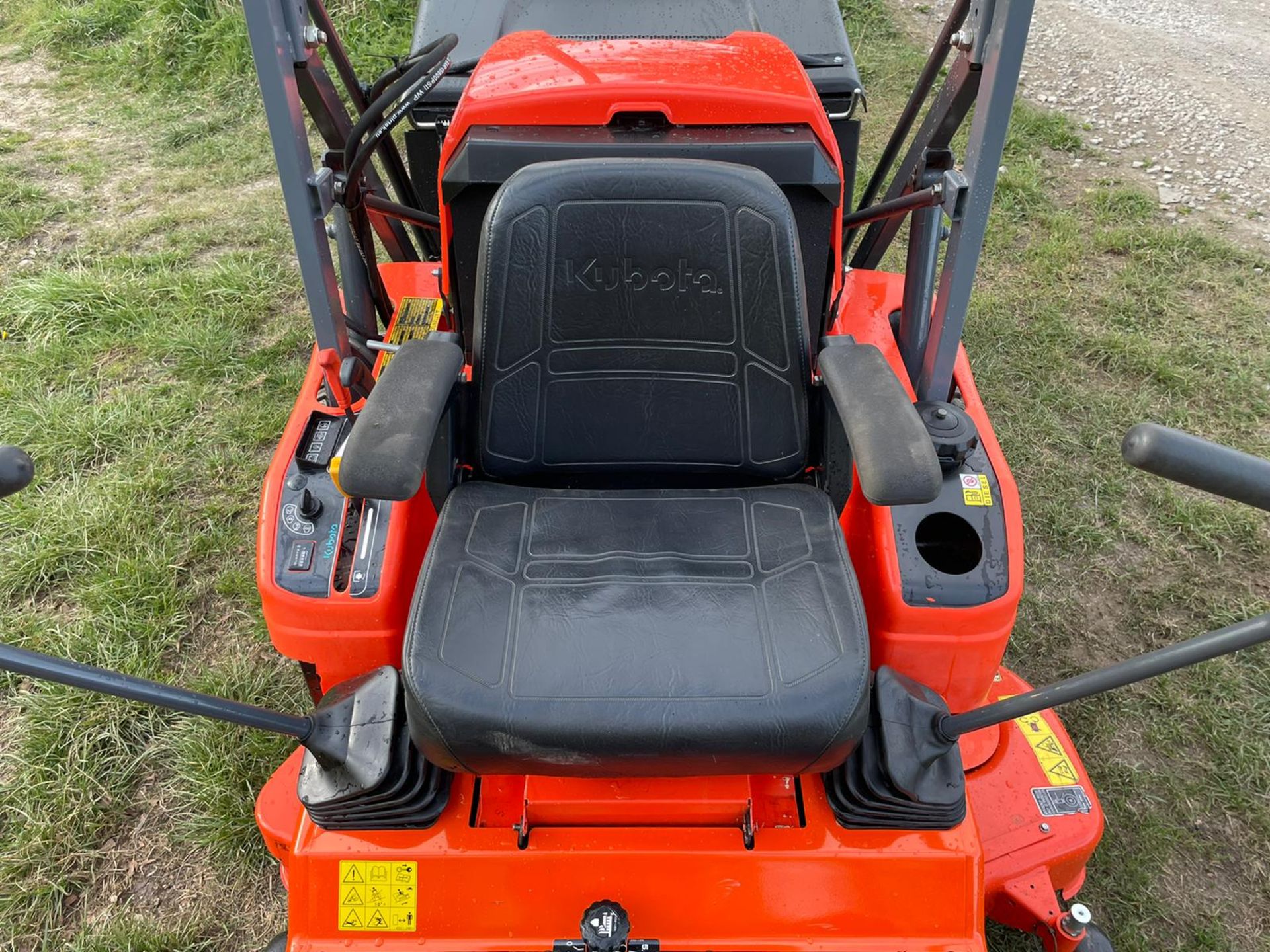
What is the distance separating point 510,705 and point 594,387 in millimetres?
620

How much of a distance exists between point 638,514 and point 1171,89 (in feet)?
14.2

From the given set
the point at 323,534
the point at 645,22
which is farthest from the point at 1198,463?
the point at 645,22

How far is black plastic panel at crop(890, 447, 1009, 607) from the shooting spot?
1.51 metres

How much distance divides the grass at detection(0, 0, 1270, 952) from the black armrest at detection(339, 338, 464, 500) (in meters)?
1.02

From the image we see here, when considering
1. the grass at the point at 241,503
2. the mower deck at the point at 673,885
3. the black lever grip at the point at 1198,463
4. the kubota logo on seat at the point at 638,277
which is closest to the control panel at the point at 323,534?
the mower deck at the point at 673,885

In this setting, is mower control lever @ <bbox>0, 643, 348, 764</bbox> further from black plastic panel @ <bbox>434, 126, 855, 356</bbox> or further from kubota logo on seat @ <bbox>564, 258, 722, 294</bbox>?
black plastic panel @ <bbox>434, 126, 855, 356</bbox>

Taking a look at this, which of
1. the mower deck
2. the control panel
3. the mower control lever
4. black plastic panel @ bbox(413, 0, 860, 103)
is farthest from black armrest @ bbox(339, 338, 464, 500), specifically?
black plastic panel @ bbox(413, 0, 860, 103)

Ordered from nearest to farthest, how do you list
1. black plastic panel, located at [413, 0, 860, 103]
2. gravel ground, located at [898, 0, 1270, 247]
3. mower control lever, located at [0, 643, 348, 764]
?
mower control lever, located at [0, 643, 348, 764], black plastic panel, located at [413, 0, 860, 103], gravel ground, located at [898, 0, 1270, 247]

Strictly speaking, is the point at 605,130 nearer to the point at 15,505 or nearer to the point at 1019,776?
the point at 1019,776

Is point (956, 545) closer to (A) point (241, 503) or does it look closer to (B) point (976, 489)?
(B) point (976, 489)

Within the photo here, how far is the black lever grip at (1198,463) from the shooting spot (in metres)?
0.92

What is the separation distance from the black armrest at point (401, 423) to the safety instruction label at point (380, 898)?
582 mm

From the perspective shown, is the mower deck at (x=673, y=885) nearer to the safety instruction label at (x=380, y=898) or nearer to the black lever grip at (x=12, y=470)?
the safety instruction label at (x=380, y=898)

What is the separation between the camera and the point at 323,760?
1434 millimetres
